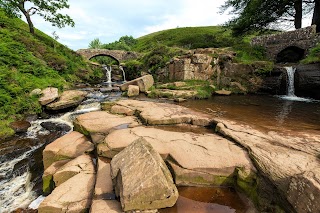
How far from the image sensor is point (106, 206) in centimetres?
290

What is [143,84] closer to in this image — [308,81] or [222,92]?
[222,92]

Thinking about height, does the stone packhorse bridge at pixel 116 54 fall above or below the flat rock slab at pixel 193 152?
above

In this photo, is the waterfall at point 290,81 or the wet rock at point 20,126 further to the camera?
the waterfall at point 290,81

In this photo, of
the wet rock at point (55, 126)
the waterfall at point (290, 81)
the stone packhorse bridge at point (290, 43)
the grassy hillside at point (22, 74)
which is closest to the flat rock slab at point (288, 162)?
the wet rock at point (55, 126)

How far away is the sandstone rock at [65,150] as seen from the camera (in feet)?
16.3

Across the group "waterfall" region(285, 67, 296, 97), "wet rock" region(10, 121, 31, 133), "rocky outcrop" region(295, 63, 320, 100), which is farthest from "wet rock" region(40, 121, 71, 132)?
"waterfall" region(285, 67, 296, 97)

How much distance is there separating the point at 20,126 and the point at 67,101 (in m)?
2.69

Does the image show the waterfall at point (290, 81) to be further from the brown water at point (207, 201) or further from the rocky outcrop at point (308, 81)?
the brown water at point (207, 201)

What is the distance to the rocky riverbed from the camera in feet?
9.11

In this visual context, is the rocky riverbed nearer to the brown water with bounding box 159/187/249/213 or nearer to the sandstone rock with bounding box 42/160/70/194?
the sandstone rock with bounding box 42/160/70/194

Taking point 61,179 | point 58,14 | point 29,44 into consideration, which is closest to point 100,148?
point 61,179

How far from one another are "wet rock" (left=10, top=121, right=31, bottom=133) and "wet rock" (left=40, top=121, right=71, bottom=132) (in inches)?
23.6

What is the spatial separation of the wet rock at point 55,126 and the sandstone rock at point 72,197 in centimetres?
489

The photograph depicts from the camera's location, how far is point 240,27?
20469mm
